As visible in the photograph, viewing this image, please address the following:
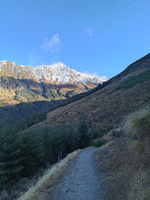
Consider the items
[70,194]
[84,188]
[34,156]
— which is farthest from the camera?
[34,156]

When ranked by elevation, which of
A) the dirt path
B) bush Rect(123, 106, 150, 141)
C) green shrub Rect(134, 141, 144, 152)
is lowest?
the dirt path

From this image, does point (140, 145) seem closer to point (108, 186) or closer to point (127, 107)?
point (108, 186)

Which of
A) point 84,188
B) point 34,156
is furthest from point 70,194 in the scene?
point 34,156

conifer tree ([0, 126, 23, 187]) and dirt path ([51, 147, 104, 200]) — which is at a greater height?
conifer tree ([0, 126, 23, 187])

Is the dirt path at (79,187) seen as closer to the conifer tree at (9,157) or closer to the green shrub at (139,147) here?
the green shrub at (139,147)

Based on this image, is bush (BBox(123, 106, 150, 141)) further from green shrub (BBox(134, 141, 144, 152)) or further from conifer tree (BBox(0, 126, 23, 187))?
conifer tree (BBox(0, 126, 23, 187))

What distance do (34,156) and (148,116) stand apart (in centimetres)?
1105

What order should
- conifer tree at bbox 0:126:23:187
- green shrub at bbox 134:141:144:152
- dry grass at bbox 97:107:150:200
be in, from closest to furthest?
dry grass at bbox 97:107:150:200, green shrub at bbox 134:141:144:152, conifer tree at bbox 0:126:23:187

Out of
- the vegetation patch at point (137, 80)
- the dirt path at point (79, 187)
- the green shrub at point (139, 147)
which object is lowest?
the dirt path at point (79, 187)

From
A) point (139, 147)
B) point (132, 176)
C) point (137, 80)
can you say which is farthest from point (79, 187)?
point (137, 80)

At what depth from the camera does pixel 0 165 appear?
913cm

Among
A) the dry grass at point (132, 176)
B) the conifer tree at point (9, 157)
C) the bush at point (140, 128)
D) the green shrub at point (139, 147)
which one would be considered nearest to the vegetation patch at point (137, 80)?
the bush at point (140, 128)

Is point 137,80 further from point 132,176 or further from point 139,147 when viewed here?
point 132,176

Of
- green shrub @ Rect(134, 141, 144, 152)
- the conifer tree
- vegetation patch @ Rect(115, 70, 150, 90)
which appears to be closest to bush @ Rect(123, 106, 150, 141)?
green shrub @ Rect(134, 141, 144, 152)
